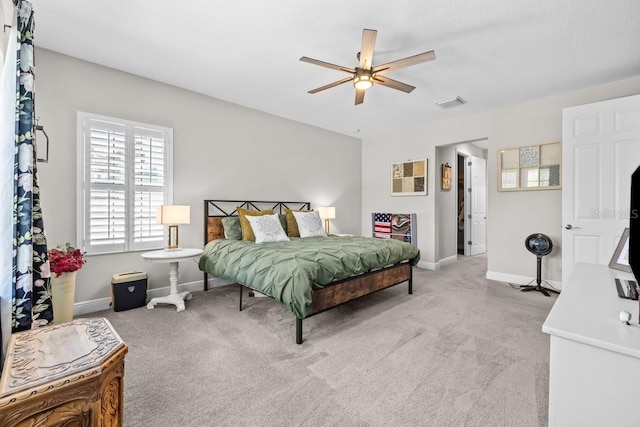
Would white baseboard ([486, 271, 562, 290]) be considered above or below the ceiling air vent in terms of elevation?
below

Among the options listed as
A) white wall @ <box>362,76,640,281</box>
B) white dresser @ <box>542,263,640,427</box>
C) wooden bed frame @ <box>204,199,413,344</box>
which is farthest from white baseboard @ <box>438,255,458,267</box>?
white dresser @ <box>542,263,640,427</box>

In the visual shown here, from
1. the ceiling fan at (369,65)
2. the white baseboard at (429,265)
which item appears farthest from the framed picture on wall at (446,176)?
the ceiling fan at (369,65)

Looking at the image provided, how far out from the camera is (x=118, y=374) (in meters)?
1.12

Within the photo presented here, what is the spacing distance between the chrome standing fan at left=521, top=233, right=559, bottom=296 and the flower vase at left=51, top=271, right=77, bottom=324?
5277mm

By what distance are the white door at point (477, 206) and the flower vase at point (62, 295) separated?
23.8 feet

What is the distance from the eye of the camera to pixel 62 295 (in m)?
2.53

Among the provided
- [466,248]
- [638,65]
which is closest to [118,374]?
[638,65]

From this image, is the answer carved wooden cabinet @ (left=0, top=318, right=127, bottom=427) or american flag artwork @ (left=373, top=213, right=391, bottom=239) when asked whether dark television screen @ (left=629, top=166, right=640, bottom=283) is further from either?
american flag artwork @ (left=373, top=213, right=391, bottom=239)

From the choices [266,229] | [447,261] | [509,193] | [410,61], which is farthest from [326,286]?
[447,261]

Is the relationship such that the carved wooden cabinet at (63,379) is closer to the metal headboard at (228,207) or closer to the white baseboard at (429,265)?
the metal headboard at (228,207)

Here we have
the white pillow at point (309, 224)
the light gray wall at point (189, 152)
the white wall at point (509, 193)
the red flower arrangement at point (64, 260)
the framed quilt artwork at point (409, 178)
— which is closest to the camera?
the red flower arrangement at point (64, 260)

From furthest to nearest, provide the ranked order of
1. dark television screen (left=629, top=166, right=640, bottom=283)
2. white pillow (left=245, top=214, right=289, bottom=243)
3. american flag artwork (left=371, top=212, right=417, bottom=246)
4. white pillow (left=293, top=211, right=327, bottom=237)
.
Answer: american flag artwork (left=371, top=212, right=417, bottom=246) < white pillow (left=293, top=211, right=327, bottom=237) < white pillow (left=245, top=214, right=289, bottom=243) < dark television screen (left=629, top=166, right=640, bottom=283)

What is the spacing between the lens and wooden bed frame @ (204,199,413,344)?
99.0 inches

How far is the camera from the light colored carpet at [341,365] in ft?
5.14
